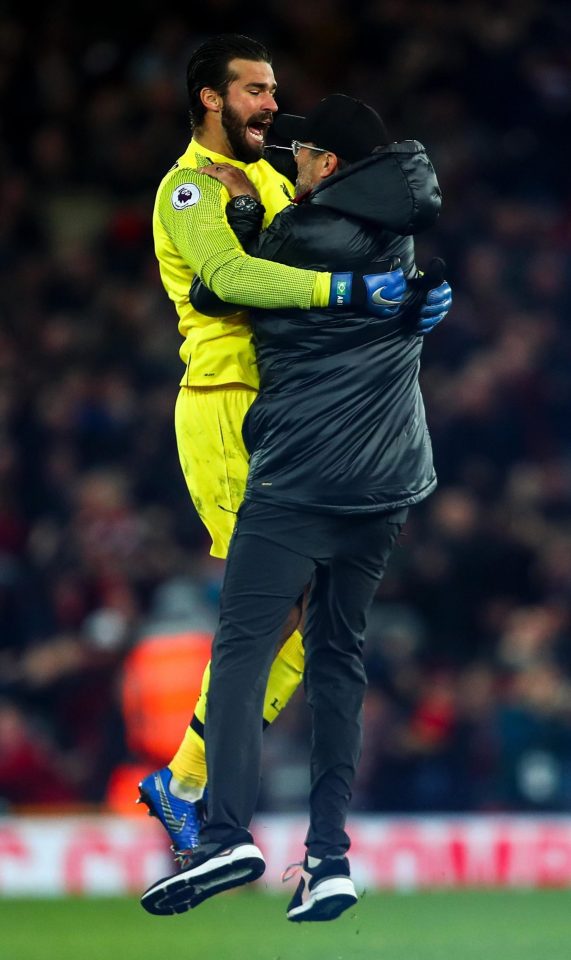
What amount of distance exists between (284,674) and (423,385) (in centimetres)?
600

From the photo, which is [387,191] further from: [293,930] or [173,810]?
[293,930]

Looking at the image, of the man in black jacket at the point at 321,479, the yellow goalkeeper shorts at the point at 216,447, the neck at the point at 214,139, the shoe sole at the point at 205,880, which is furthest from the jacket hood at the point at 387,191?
the shoe sole at the point at 205,880

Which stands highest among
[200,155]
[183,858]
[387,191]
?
[200,155]

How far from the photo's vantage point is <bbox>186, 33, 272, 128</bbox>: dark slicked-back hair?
5.05 meters

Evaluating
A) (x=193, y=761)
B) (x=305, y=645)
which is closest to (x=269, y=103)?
(x=305, y=645)

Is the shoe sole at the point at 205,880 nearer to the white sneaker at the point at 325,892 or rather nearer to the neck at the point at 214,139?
the white sneaker at the point at 325,892

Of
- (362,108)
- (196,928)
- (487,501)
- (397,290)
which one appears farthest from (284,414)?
(487,501)

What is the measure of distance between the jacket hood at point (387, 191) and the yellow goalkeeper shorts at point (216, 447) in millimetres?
621

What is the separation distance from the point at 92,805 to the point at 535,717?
7.54 feet

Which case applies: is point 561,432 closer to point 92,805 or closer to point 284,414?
point 92,805

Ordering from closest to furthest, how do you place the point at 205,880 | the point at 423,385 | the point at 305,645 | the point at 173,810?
the point at 205,880 < the point at 305,645 < the point at 173,810 < the point at 423,385

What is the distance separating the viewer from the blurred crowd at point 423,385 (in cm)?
948

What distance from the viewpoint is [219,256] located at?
479cm

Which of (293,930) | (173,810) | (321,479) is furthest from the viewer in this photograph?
(293,930)
